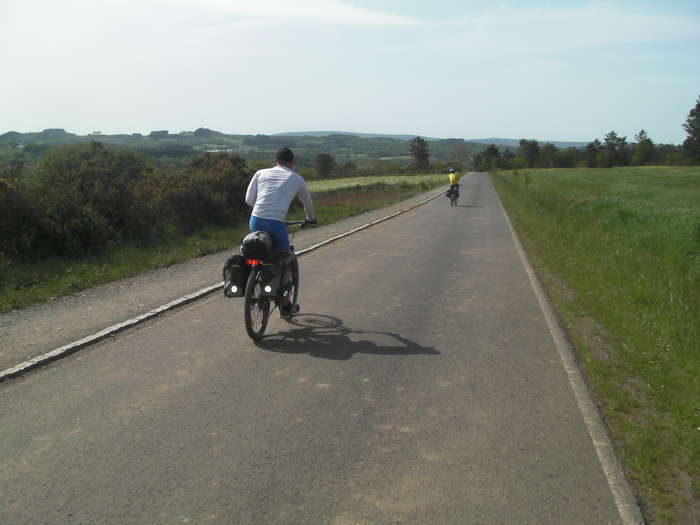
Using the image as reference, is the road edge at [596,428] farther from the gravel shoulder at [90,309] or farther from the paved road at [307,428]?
the gravel shoulder at [90,309]

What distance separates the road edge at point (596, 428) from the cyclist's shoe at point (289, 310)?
3.10 metres

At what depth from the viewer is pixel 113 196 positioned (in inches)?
523

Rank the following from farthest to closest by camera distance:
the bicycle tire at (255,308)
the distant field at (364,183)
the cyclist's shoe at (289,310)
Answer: the distant field at (364,183) → the cyclist's shoe at (289,310) → the bicycle tire at (255,308)

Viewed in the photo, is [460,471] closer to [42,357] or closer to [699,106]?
[42,357]

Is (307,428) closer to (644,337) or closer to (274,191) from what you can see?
(274,191)

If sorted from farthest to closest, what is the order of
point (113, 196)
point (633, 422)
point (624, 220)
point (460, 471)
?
point (624, 220) → point (113, 196) → point (633, 422) → point (460, 471)

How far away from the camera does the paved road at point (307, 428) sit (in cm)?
325

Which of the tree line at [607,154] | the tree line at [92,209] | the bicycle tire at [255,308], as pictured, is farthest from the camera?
the tree line at [607,154]

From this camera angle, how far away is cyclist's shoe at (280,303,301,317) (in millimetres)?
7121

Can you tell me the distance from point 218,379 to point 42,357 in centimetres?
193

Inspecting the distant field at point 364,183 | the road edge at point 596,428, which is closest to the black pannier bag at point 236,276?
the road edge at point 596,428

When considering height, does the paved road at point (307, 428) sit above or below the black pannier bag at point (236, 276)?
below

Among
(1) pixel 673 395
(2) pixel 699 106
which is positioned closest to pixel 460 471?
(1) pixel 673 395

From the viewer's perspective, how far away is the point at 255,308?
632 centimetres
